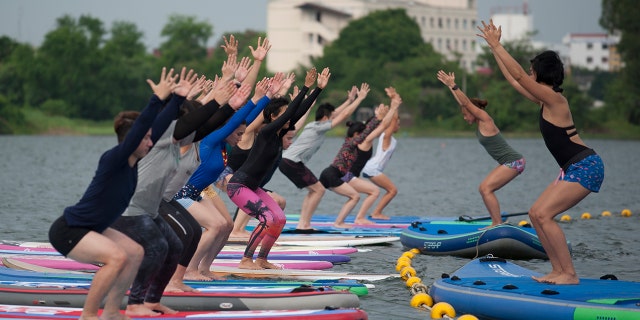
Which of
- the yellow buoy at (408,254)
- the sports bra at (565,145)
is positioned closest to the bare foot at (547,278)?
the sports bra at (565,145)

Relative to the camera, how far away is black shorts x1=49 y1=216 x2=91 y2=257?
956 cm

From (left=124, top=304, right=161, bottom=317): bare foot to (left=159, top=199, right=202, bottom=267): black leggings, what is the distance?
100cm

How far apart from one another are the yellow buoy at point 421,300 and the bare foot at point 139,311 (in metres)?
3.27

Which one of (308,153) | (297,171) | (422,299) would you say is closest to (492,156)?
(308,153)

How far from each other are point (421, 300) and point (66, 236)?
174 inches

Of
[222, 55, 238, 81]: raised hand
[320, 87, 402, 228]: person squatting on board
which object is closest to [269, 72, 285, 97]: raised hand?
[222, 55, 238, 81]: raised hand

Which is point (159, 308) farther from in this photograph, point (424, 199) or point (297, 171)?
point (424, 199)

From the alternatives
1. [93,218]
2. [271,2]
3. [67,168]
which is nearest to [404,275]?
[93,218]

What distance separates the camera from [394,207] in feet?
111

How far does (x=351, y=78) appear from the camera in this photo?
124m

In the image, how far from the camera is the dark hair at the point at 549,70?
12570 millimetres

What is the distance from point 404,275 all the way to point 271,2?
139617 mm

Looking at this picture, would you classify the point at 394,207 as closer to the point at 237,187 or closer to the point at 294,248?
the point at 294,248

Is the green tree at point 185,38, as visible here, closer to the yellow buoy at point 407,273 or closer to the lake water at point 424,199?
the lake water at point 424,199
